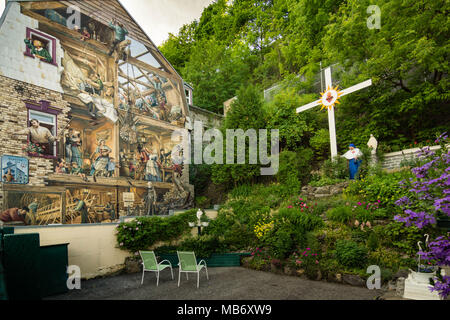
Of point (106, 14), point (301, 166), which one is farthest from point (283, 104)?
point (106, 14)

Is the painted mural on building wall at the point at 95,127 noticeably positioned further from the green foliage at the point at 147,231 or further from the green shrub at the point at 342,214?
the green shrub at the point at 342,214

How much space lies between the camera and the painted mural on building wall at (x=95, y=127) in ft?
28.7

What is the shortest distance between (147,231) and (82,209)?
2.73 metres

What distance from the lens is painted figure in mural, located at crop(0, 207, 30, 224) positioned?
25.3 feet

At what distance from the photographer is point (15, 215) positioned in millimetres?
7918

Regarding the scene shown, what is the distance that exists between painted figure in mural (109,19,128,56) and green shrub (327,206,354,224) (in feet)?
38.1

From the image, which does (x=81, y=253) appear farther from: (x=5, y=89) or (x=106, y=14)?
(x=106, y=14)

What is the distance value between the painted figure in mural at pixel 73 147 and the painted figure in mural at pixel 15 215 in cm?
222

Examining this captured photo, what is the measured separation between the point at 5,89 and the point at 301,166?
476 inches

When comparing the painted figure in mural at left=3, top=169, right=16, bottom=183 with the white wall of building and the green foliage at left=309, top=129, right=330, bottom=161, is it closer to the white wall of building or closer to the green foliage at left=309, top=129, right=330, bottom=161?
the white wall of building

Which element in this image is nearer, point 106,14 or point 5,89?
point 5,89

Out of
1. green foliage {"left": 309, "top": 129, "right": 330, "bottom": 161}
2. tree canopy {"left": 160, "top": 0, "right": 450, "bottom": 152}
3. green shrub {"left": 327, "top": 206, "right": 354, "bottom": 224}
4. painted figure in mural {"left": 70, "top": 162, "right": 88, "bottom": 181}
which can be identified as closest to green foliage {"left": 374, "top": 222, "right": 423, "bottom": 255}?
green shrub {"left": 327, "top": 206, "right": 354, "bottom": 224}

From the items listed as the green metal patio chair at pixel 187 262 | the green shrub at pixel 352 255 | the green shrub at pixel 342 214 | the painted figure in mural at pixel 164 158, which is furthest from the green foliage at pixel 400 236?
the painted figure in mural at pixel 164 158

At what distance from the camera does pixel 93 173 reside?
399 inches
